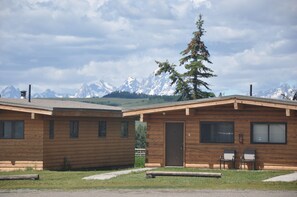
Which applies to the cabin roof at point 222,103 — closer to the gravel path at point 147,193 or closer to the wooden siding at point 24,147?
the wooden siding at point 24,147

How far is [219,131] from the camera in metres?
30.1

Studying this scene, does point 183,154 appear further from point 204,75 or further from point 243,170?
point 204,75

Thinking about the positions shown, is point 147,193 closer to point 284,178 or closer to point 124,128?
point 284,178

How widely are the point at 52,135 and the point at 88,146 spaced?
2949mm

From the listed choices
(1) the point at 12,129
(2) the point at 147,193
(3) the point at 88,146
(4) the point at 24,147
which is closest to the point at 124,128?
(3) the point at 88,146

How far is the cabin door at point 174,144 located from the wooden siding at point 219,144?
0.80 ft

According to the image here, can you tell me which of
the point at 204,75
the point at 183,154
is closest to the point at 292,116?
the point at 183,154

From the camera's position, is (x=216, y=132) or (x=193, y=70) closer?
(x=216, y=132)

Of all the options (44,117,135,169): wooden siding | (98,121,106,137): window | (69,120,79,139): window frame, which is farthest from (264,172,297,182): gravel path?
(98,121,106,137): window

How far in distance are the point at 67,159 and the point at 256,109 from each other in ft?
31.7

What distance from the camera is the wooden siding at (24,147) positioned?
3062cm

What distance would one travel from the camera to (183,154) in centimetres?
3083

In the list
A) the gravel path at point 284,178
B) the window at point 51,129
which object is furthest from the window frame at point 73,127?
the gravel path at point 284,178

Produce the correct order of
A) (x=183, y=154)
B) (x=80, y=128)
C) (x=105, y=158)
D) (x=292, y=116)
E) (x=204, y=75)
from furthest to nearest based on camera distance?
(x=204, y=75)
(x=105, y=158)
(x=80, y=128)
(x=183, y=154)
(x=292, y=116)
